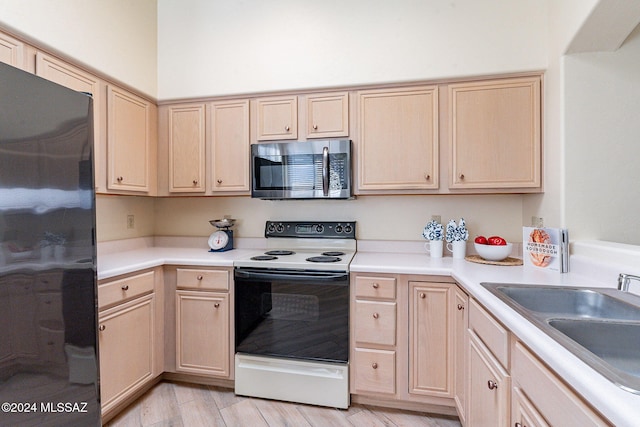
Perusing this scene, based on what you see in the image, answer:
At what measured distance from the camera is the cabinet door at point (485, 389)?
43.4 inches

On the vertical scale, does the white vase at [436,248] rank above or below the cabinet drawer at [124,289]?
above

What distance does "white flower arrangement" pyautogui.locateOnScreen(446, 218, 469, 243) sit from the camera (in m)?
2.12

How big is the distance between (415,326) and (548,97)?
1588 mm

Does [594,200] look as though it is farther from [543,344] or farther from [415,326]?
[543,344]

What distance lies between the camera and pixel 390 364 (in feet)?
6.08

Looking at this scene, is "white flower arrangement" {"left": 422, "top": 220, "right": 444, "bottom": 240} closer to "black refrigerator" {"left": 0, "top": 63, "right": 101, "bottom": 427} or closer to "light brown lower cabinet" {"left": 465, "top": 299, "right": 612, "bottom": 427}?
"light brown lower cabinet" {"left": 465, "top": 299, "right": 612, "bottom": 427}

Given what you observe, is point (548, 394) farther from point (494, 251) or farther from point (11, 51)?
point (11, 51)

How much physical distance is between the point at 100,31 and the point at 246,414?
101 inches

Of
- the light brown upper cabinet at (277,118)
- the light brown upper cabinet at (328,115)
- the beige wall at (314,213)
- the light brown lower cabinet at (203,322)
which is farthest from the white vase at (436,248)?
the light brown lower cabinet at (203,322)

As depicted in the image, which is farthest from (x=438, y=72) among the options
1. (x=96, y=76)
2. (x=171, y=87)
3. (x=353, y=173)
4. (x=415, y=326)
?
(x=96, y=76)

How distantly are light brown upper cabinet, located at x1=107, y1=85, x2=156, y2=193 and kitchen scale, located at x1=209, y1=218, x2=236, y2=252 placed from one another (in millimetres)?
593

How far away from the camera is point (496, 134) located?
200cm

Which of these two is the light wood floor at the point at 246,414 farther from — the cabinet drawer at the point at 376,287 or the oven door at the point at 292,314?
the cabinet drawer at the point at 376,287

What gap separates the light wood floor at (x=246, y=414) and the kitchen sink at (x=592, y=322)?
1002mm
